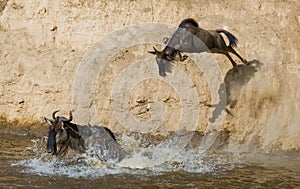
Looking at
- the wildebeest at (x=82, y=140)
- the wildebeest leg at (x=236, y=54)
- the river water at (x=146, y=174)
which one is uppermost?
the wildebeest leg at (x=236, y=54)

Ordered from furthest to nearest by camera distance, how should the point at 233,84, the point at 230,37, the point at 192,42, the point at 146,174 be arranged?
the point at 233,84 → the point at 230,37 → the point at 192,42 → the point at 146,174

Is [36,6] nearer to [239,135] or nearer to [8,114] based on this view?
[8,114]

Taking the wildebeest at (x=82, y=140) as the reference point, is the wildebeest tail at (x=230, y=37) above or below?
above

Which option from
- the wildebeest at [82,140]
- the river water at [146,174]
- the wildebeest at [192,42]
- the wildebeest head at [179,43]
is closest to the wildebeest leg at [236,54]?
the wildebeest at [192,42]

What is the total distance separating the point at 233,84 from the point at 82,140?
4.04m

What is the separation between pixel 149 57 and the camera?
1377cm

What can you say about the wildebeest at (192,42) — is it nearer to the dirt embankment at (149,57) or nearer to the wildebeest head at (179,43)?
the wildebeest head at (179,43)

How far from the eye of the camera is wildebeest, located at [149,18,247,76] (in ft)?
39.1

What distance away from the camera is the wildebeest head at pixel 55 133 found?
1007cm

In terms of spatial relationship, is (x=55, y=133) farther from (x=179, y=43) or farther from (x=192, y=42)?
(x=192, y=42)

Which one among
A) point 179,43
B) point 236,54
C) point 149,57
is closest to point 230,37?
point 236,54

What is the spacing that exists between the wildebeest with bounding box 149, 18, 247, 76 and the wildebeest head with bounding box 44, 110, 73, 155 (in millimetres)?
2565

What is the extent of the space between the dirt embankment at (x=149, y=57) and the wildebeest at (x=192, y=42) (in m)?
0.82

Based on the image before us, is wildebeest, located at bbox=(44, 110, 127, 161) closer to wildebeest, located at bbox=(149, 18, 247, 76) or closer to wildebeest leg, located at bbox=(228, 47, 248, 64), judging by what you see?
wildebeest, located at bbox=(149, 18, 247, 76)
